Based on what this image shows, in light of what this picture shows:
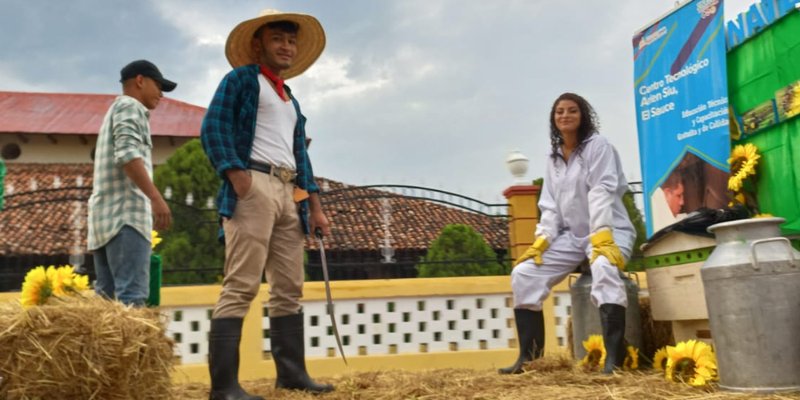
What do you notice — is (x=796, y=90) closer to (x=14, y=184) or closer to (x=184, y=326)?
(x=184, y=326)

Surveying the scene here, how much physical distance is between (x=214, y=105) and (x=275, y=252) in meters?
0.81

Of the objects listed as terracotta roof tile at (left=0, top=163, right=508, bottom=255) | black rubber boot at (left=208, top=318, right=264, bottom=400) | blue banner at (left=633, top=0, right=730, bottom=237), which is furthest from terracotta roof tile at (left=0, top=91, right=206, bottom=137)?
black rubber boot at (left=208, top=318, right=264, bottom=400)

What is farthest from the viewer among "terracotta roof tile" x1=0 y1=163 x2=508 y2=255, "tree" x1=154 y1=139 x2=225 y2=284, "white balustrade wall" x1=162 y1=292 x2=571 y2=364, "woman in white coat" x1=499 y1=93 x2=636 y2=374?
"terracotta roof tile" x1=0 y1=163 x2=508 y2=255

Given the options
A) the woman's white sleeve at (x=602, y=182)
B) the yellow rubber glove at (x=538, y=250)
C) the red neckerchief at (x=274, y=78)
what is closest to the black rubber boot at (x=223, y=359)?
the red neckerchief at (x=274, y=78)

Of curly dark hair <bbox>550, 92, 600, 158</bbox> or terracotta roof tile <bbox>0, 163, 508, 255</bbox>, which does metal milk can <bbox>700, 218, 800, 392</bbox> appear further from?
terracotta roof tile <bbox>0, 163, 508, 255</bbox>

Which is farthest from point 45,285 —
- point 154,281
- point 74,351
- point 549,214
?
point 549,214

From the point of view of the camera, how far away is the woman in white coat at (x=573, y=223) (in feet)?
12.8

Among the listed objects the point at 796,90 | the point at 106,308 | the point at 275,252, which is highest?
the point at 796,90

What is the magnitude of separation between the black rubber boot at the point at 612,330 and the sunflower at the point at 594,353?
0.23 meters

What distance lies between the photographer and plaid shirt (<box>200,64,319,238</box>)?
324 cm

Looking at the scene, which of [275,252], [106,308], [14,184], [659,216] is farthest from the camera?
[14,184]

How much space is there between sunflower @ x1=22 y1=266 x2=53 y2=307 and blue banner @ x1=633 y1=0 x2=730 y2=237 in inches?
152

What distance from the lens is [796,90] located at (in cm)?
359

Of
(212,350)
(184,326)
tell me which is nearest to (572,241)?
(212,350)
